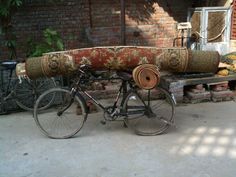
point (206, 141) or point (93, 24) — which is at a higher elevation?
point (93, 24)

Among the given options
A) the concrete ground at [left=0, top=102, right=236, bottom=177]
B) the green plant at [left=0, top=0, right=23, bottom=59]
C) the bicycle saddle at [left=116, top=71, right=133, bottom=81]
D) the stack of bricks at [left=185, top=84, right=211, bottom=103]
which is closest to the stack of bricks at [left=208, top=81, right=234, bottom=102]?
the stack of bricks at [left=185, top=84, right=211, bottom=103]

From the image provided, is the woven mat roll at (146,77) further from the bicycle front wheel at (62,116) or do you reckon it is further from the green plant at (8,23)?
the green plant at (8,23)

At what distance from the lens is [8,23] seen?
669cm

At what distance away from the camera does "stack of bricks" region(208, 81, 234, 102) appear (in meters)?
6.14

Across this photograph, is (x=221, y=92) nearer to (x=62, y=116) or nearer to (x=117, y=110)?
(x=117, y=110)

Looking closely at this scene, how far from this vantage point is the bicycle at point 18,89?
18.7ft

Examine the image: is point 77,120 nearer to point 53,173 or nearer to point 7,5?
point 53,173

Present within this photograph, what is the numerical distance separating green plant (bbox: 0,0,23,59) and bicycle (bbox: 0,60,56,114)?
101 centimetres

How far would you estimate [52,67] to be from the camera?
4.67 m

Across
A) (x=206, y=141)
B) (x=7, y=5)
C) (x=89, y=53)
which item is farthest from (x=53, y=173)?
(x=7, y=5)

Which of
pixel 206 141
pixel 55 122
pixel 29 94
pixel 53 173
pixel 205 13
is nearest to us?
pixel 53 173

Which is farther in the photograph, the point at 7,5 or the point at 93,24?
the point at 93,24

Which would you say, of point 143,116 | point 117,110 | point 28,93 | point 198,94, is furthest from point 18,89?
point 198,94

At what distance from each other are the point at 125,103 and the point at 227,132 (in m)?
1.50
